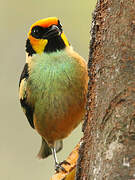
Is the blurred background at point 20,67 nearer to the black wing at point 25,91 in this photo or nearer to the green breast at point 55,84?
the black wing at point 25,91

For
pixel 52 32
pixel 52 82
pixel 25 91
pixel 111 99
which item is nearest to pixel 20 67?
pixel 25 91

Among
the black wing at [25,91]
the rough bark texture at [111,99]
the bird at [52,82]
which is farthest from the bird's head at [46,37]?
the rough bark texture at [111,99]

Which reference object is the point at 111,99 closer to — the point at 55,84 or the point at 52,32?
the point at 55,84

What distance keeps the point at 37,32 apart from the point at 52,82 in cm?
50

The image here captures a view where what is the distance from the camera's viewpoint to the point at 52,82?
3.79 meters

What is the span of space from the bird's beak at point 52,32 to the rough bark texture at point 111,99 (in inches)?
57.0

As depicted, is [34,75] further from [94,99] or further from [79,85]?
[94,99]

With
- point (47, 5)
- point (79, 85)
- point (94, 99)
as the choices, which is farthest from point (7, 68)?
point (94, 99)

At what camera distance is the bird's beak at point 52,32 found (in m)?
3.89

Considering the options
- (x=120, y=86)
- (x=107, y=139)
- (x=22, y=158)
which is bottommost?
(x=22, y=158)

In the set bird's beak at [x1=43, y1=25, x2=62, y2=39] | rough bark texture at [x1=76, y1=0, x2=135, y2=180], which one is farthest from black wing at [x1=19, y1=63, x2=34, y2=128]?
rough bark texture at [x1=76, y1=0, x2=135, y2=180]

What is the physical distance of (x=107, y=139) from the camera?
212 centimetres

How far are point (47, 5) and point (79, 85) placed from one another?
8.10ft

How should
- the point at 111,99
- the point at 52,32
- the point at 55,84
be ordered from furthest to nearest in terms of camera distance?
the point at 52,32, the point at 55,84, the point at 111,99
